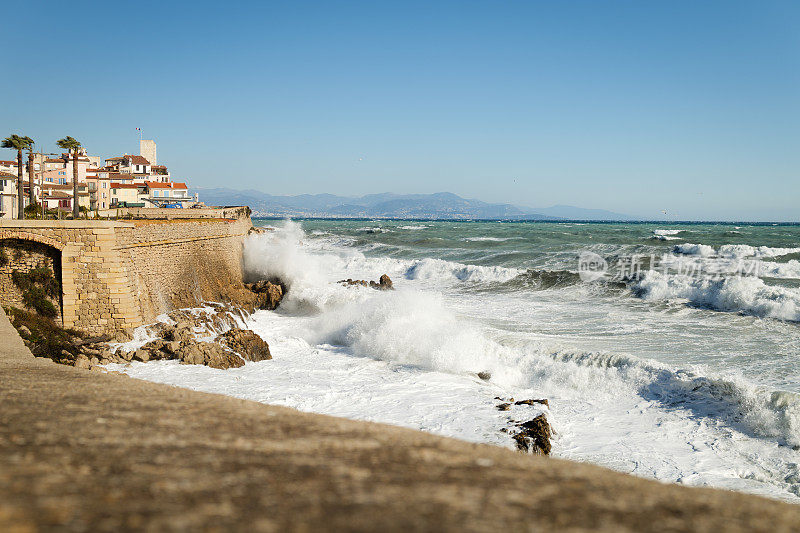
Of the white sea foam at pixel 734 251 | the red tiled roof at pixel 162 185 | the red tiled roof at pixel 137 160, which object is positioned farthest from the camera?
the red tiled roof at pixel 137 160

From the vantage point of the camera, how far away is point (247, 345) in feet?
46.2

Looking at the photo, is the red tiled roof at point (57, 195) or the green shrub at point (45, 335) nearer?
the green shrub at point (45, 335)

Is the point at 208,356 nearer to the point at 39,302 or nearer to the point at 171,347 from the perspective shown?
the point at 171,347

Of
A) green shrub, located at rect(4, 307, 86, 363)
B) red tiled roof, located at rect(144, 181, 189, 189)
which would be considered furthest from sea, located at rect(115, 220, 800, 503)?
red tiled roof, located at rect(144, 181, 189, 189)

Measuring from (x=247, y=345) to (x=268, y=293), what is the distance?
8.84 metres

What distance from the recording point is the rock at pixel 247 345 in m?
13.9

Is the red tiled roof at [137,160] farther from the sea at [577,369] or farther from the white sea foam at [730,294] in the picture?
the white sea foam at [730,294]

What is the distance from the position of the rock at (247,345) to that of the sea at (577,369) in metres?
0.42

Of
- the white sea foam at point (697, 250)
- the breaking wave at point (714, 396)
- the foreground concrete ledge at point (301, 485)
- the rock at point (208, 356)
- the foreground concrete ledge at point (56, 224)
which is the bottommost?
the rock at point (208, 356)

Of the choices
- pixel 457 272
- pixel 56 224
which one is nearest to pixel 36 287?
pixel 56 224

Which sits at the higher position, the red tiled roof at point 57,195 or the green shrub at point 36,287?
the red tiled roof at point 57,195

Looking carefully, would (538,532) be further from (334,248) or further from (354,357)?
(334,248)

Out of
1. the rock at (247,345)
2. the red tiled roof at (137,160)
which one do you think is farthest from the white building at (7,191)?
the red tiled roof at (137,160)

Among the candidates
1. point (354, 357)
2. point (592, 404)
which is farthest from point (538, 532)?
point (354, 357)
